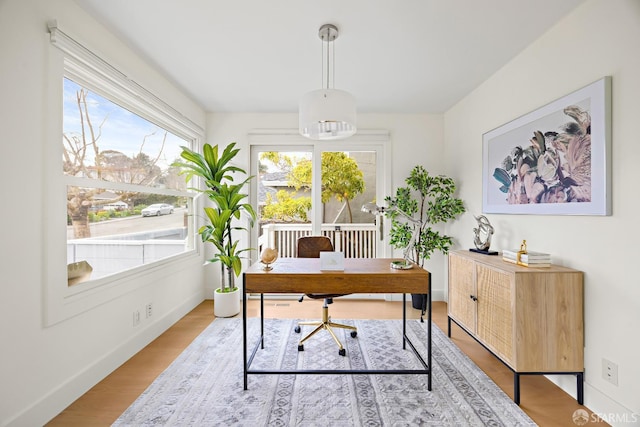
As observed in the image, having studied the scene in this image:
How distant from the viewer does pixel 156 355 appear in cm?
258

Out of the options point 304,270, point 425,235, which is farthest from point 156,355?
point 425,235

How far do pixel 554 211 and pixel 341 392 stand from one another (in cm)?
189

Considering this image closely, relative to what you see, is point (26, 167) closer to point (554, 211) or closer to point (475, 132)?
point (554, 211)

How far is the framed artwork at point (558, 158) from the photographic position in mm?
1773

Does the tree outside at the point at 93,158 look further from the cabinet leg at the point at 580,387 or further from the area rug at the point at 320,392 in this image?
the cabinet leg at the point at 580,387

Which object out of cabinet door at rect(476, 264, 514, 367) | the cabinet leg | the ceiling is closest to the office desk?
cabinet door at rect(476, 264, 514, 367)

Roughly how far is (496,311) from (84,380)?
9.17ft

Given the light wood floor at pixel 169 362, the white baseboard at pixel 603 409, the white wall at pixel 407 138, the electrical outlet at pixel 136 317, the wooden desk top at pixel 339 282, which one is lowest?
the light wood floor at pixel 169 362

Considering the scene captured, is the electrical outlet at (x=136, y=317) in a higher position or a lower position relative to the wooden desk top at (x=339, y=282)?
lower

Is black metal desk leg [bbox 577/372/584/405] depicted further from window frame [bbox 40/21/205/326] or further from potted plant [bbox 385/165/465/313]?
window frame [bbox 40/21/205/326]

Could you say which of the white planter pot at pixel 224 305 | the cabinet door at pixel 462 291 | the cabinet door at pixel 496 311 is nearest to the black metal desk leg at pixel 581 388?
the cabinet door at pixel 496 311

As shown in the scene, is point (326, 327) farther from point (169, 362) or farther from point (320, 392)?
point (169, 362)

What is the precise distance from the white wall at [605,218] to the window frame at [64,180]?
3129mm

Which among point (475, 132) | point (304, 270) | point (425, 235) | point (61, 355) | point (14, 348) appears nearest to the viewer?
point (14, 348)
